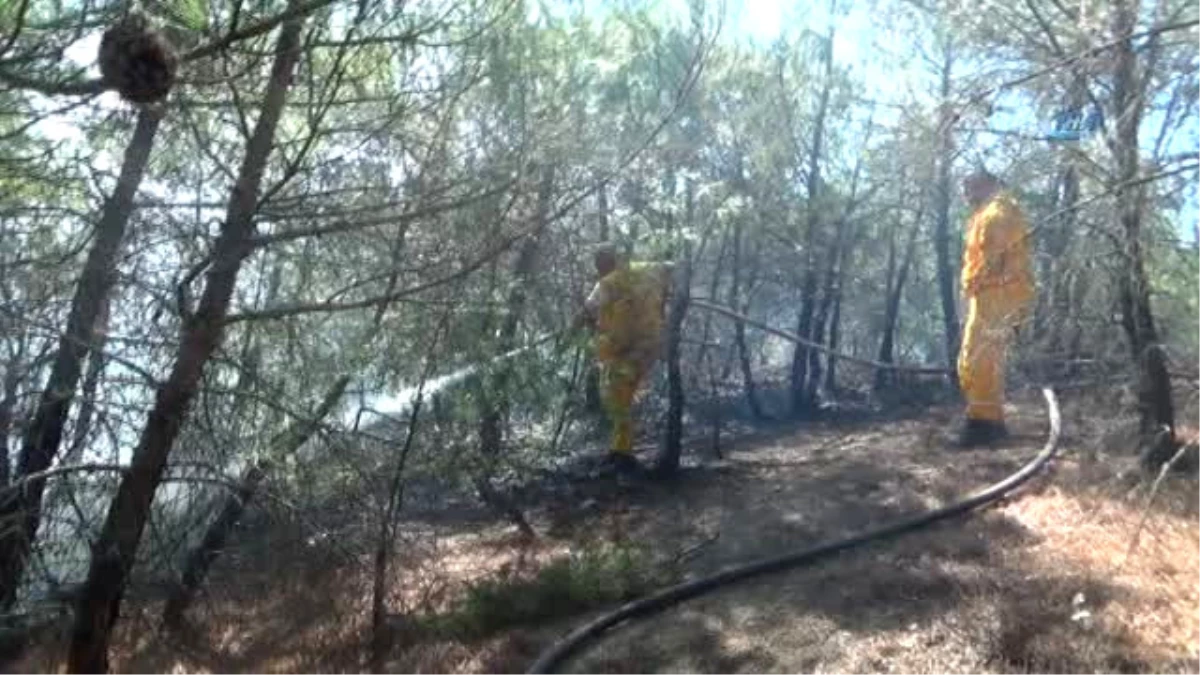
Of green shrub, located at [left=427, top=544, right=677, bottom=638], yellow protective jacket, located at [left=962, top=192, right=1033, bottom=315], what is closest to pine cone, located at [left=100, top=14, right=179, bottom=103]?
green shrub, located at [left=427, top=544, right=677, bottom=638]

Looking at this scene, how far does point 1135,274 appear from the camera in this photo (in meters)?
5.55

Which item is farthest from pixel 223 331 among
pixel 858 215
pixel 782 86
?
pixel 858 215

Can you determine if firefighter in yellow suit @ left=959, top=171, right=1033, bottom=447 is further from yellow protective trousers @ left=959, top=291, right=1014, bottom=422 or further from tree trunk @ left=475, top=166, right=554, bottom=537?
tree trunk @ left=475, top=166, right=554, bottom=537

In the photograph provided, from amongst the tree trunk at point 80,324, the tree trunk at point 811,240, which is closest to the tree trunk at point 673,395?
the tree trunk at point 80,324

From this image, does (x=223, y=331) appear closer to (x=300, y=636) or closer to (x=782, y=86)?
(x=300, y=636)

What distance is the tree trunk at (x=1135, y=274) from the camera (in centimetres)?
492

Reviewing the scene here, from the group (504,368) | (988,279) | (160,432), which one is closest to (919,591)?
(504,368)

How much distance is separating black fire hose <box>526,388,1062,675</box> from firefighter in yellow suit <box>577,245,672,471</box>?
2583mm

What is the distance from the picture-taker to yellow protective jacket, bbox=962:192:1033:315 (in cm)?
809

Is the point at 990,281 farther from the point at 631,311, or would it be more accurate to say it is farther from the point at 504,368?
the point at 504,368

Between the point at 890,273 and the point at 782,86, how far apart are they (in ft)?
12.7

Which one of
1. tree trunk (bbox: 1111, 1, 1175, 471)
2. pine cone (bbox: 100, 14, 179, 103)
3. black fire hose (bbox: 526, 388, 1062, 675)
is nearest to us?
pine cone (bbox: 100, 14, 179, 103)

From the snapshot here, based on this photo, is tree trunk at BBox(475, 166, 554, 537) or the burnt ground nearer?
the burnt ground

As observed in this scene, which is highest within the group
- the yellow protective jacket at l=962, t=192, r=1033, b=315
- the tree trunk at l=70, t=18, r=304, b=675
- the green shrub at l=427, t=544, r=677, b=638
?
the yellow protective jacket at l=962, t=192, r=1033, b=315
